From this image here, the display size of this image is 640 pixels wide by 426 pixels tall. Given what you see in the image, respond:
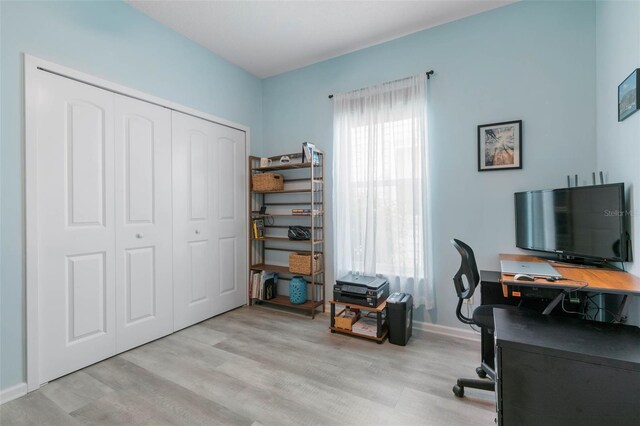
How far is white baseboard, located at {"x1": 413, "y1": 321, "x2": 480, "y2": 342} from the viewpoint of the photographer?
259cm

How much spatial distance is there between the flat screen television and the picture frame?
16.9 inches

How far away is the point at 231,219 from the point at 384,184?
181 cm

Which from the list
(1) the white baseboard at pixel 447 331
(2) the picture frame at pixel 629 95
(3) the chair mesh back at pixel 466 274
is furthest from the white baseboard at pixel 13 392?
(2) the picture frame at pixel 629 95

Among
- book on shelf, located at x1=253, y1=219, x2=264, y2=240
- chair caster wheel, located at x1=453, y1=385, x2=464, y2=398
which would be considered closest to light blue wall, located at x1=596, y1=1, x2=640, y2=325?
chair caster wheel, located at x1=453, y1=385, x2=464, y2=398

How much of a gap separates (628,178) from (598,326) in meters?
0.94

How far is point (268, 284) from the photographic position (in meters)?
3.53

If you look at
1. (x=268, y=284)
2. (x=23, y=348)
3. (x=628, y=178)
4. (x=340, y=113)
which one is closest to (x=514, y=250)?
(x=628, y=178)

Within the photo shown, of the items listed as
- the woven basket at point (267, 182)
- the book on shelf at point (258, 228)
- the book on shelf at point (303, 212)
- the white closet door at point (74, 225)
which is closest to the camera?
the white closet door at point (74, 225)

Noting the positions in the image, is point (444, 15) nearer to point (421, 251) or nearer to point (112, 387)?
point (421, 251)

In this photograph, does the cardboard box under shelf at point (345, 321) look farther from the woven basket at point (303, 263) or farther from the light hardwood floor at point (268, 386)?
the woven basket at point (303, 263)

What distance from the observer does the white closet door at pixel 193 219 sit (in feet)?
9.28

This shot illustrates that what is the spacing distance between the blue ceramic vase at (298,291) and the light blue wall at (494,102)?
1296 mm

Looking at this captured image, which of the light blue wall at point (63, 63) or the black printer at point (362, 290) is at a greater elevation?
the light blue wall at point (63, 63)

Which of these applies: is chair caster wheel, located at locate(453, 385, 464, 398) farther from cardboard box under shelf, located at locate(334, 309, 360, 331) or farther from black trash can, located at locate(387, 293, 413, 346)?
cardboard box under shelf, located at locate(334, 309, 360, 331)
